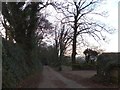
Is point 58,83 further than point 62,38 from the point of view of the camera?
No

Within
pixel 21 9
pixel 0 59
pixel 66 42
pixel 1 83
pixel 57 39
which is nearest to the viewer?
pixel 1 83

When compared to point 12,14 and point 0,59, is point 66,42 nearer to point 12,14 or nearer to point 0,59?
point 12,14

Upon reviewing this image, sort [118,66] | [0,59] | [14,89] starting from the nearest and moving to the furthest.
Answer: [0,59] → [14,89] → [118,66]

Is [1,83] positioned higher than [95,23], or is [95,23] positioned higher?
[95,23]

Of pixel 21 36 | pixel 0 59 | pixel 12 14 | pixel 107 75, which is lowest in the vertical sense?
pixel 107 75

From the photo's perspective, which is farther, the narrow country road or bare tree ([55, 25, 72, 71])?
Result: bare tree ([55, 25, 72, 71])

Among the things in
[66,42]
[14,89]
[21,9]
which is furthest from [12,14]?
[66,42]

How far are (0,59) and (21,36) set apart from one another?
48.7ft

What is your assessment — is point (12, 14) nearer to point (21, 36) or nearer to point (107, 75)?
point (21, 36)

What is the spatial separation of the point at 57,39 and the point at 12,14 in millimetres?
45443

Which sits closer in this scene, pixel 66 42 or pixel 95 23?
pixel 95 23

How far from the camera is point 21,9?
28047 millimetres

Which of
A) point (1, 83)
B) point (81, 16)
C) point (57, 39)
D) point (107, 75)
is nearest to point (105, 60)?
point (107, 75)

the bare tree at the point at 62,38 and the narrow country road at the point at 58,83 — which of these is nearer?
the narrow country road at the point at 58,83
